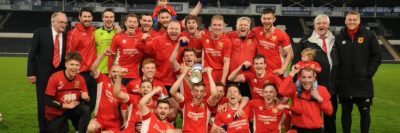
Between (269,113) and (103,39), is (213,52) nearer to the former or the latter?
(269,113)

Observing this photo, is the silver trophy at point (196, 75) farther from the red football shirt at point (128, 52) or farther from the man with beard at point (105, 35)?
the man with beard at point (105, 35)

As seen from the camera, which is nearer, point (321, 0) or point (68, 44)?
point (68, 44)

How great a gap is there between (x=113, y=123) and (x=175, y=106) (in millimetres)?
903

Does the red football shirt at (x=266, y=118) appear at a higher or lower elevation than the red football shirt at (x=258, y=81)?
lower

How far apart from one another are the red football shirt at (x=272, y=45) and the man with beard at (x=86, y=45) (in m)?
2.62

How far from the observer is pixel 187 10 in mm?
34719

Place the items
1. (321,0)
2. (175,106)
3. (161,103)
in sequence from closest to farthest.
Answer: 1. (161,103)
2. (175,106)
3. (321,0)

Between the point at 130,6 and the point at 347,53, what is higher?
the point at 130,6

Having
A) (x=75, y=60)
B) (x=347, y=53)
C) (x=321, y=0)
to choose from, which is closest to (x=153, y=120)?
(x=75, y=60)

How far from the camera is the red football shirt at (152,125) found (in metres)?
5.15

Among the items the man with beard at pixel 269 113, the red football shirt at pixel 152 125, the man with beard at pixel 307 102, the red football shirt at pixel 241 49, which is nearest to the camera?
the red football shirt at pixel 152 125

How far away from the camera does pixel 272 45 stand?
6.32 meters

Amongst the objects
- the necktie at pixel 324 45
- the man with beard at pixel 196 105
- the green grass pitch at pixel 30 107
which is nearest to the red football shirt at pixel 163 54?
the man with beard at pixel 196 105

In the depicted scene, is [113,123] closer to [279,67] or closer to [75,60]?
[75,60]
